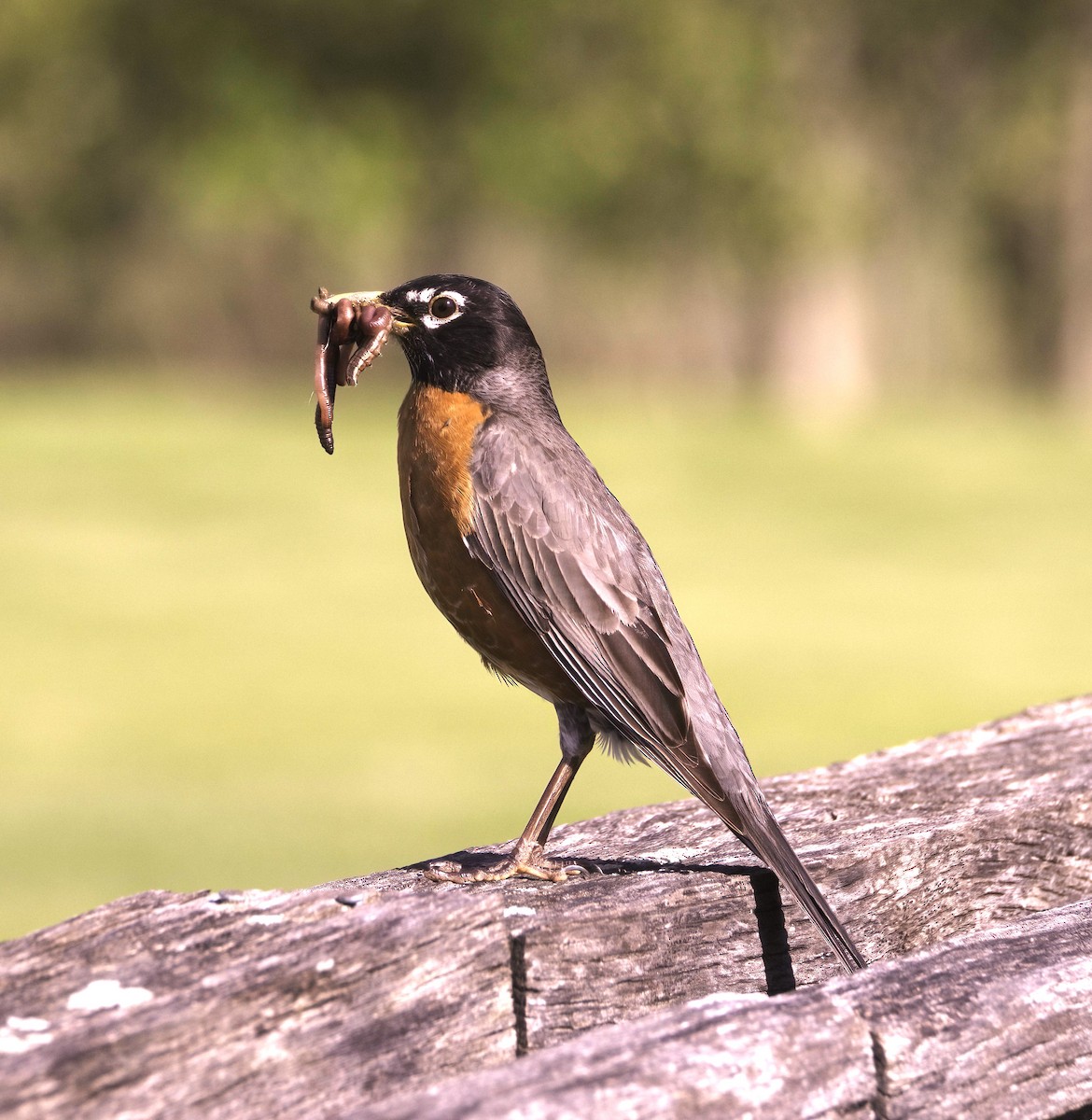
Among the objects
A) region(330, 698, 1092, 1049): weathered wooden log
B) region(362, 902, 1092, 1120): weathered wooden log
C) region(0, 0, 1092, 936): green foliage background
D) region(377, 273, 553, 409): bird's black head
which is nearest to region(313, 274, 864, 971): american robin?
region(377, 273, 553, 409): bird's black head

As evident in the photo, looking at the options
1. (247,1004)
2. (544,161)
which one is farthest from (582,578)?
(544,161)

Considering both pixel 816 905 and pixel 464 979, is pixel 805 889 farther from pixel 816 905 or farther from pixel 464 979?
pixel 464 979

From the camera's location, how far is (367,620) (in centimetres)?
1675

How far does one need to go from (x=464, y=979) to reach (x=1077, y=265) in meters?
35.8

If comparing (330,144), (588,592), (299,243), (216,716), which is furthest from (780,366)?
(588,592)

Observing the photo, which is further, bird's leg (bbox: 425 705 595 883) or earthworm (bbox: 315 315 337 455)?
earthworm (bbox: 315 315 337 455)

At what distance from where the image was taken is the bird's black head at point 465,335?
3.98 m

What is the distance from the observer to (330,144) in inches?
878

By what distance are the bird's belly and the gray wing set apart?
0.11 ft

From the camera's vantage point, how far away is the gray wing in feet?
11.2

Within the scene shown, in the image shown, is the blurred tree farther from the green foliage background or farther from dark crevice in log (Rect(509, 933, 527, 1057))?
dark crevice in log (Rect(509, 933, 527, 1057))

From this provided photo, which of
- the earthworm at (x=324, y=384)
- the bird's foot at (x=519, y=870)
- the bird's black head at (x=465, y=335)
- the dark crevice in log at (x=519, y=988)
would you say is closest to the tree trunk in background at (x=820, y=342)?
the bird's black head at (x=465, y=335)

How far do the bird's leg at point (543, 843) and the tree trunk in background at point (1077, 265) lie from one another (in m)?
31.1

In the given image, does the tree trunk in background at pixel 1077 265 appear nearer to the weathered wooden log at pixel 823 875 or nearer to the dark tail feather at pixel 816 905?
the weathered wooden log at pixel 823 875
